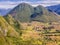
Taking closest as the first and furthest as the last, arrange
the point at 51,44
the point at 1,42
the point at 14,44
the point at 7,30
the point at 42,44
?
the point at 1,42 < the point at 14,44 < the point at 42,44 < the point at 51,44 < the point at 7,30

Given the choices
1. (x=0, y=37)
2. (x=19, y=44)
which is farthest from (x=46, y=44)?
(x=0, y=37)

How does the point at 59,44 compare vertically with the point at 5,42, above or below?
below

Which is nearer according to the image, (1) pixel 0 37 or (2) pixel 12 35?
(1) pixel 0 37

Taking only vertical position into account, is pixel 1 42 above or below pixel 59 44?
above

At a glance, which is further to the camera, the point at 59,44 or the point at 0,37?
the point at 59,44

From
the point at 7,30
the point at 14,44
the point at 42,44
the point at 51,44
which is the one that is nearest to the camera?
the point at 14,44

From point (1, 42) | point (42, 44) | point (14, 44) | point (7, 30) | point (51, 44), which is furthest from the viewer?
point (7, 30)

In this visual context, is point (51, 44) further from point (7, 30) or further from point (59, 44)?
point (7, 30)

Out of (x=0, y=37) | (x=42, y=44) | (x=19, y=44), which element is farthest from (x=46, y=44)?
(x=0, y=37)

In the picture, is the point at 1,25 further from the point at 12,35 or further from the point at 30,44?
the point at 30,44
